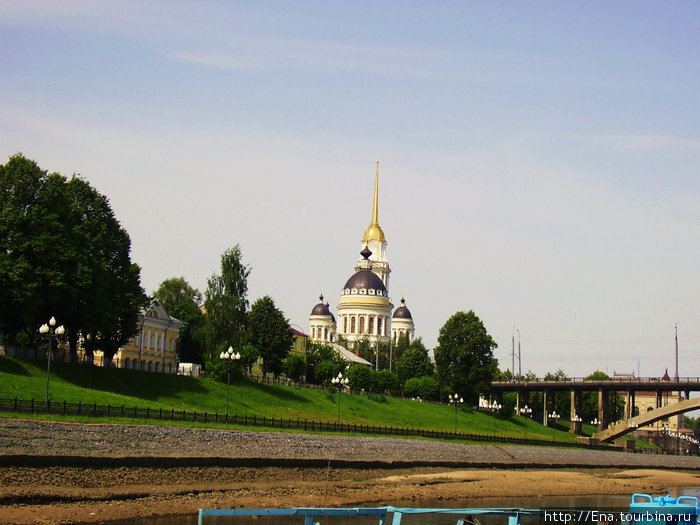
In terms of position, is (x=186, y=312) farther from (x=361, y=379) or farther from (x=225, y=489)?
(x=225, y=489)

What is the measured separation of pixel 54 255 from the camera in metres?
63.9

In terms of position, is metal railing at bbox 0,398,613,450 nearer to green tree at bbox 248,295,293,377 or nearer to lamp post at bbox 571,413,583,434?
green tree at bbox 248,295,293,377

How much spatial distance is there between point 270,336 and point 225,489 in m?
60.9

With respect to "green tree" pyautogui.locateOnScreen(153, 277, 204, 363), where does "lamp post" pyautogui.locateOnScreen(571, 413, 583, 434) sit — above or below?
below

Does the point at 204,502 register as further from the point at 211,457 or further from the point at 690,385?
the point at 690,385

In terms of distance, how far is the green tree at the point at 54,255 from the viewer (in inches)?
2469

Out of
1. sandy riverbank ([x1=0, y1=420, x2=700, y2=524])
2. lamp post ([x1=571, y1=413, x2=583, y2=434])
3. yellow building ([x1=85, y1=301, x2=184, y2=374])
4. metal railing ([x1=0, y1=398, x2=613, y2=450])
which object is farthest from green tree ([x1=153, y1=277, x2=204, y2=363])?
lamp post ([x1=571, y1=413, x2=583, y2=434])

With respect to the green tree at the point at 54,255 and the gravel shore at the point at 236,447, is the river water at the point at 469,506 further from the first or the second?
the green tree at the point at 54,255

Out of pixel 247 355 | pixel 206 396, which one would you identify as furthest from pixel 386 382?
pixel 206 396

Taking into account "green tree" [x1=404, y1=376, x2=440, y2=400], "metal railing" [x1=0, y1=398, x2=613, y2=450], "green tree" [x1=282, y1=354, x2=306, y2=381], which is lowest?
"metal railing" [x1=0, y1=398, x2=613, y2=450]

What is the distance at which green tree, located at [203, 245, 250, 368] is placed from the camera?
3556 inches

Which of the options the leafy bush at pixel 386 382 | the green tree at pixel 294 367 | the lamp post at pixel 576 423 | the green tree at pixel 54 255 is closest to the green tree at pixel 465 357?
the leafy bush at pixel 386 382

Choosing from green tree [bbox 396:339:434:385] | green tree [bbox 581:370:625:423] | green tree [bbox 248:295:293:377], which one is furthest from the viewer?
green tree [bbox 581:370:625:423]

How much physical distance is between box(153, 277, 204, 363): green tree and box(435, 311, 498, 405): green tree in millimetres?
31288
